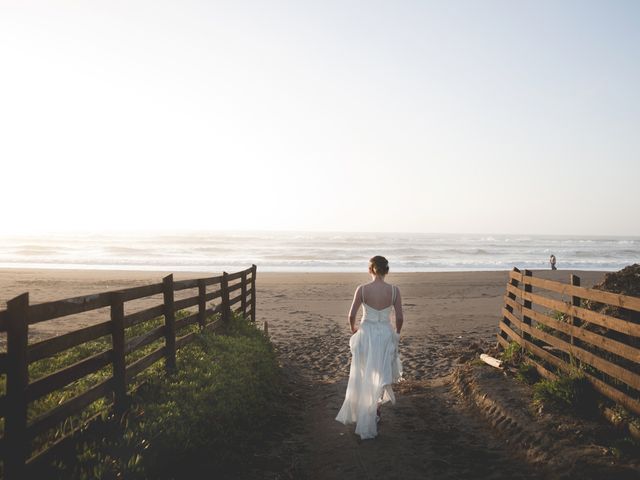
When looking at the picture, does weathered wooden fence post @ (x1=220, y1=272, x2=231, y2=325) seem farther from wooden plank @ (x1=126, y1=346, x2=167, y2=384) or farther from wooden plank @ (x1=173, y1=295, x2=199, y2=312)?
wooden plank @ (x1=126, y1=346, x2=167, y2=384)

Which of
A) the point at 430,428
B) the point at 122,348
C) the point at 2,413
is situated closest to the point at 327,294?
the point at 430,428

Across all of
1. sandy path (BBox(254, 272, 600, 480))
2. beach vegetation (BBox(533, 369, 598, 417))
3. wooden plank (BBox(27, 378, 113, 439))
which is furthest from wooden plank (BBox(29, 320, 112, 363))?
beach vegetation (BBox(533, 369, 598, 417))

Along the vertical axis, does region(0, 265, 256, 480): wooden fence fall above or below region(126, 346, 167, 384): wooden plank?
above

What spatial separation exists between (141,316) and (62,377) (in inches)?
72.9

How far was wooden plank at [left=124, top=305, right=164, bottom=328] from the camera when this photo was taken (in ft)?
19.0

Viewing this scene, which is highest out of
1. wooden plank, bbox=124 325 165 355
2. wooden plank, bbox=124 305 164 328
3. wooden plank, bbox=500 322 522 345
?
wooden plank, bbox=124 305 164 328

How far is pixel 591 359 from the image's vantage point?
21.1 feet

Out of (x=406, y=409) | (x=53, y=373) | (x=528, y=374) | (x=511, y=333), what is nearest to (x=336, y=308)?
(x=511, y=333)

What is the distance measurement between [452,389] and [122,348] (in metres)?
5.65

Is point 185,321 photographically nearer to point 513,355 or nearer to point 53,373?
point 53,373

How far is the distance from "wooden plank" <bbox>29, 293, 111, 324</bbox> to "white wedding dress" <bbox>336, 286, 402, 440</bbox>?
3133 millimetres

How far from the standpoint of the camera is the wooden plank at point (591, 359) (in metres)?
5.50

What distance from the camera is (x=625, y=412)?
18.0 feet

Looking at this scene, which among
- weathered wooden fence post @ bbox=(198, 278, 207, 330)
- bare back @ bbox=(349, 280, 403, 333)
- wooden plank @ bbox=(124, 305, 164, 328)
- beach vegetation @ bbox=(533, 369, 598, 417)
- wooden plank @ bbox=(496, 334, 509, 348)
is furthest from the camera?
wooden plank @ bbox=(496, 334, 509, 348)
